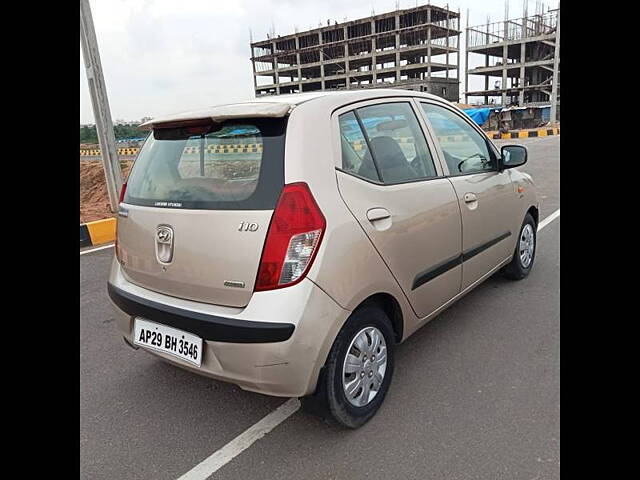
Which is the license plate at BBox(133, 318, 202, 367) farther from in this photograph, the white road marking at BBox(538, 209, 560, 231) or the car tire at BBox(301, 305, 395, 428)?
the white road marking at BBox(538, 209, 560, 231)

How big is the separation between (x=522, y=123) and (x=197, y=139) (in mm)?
35152

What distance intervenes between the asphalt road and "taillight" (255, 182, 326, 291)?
0.85 meters

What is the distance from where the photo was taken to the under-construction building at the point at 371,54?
6850 cm

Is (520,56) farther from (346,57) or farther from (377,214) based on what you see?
(377,214)

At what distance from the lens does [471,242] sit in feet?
10.6

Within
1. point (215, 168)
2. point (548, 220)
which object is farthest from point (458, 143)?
point (548, 220)

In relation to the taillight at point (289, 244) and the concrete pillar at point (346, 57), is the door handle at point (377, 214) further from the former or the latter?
the concrete pillar at point (346, 57)

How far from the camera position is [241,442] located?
2.36 metres

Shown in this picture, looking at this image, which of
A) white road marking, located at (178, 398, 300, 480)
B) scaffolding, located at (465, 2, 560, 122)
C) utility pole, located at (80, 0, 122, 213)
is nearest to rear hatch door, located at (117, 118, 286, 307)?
white road marking, located at (178, 398, 300, 480)

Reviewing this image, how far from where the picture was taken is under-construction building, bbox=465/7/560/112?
57.7 m

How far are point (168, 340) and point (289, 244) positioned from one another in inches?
31.1
